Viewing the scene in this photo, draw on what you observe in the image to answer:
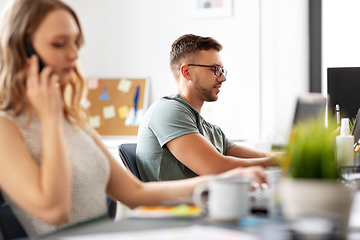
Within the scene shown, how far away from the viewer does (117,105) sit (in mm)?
3756

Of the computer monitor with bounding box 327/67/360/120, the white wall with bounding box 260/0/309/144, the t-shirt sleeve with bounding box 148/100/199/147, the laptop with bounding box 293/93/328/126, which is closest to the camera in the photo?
the laptop with bounding box 293/93/328/126

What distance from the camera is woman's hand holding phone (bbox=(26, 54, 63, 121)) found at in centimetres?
98

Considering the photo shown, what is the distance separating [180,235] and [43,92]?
18.7 inches

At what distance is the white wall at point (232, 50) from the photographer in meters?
3.43

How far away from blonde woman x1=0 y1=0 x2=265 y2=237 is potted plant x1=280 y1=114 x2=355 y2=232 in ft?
1.15

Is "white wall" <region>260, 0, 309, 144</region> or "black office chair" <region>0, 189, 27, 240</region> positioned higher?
"white wall" <region>260, 0, 309, 144</region>

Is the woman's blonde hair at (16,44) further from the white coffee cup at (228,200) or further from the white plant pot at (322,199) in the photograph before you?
the white plant pot at (322,199)

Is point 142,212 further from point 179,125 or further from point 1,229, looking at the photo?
point 179,125

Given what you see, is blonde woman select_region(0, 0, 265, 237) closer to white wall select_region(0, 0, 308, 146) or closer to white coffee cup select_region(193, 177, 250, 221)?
white coffee cup select_region(193, 177, 250, 221)

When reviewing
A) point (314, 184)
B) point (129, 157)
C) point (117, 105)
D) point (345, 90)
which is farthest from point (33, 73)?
point (117, 105)

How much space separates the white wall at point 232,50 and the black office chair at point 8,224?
251 cm

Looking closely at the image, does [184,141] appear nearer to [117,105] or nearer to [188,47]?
[188,47]

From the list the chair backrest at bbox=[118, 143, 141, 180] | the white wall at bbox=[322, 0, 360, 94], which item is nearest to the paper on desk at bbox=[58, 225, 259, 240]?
the chair backrest at bbox=[118, 143, 141, 180]

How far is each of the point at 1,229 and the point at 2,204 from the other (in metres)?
0.05
